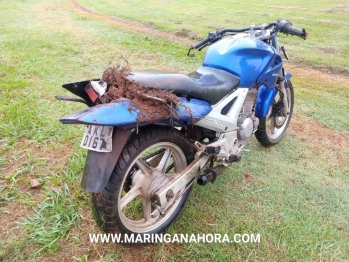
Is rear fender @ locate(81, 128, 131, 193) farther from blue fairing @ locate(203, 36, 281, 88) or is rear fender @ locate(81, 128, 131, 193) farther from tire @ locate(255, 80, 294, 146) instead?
tire @ locate(255, 80, 294, 146)

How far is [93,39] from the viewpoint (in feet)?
26.9

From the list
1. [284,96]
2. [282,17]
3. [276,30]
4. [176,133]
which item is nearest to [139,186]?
[176,133]

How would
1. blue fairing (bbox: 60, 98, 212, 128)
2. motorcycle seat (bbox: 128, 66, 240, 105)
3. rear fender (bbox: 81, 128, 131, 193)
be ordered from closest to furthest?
blue fairing (bbox: 60, 98, 212, 128) → rear fender (bbox: 81, 128, 131, 193) → motorcycle seat (bbox: 128, 66, 240, 105)

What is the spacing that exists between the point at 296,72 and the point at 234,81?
456 cm

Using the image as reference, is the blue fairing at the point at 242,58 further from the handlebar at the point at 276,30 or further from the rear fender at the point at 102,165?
the rear fender at the point at 102,165

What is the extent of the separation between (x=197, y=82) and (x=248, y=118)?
2.45ft

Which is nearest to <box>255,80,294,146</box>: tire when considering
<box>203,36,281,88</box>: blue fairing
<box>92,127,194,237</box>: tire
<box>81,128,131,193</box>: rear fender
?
<box>203,36,281,88</box>: blue fairing

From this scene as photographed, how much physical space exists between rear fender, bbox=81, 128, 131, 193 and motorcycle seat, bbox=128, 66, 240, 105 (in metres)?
0.38

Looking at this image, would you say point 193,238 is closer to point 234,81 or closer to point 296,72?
point 234,81

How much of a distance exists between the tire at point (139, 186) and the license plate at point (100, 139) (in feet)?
0.47

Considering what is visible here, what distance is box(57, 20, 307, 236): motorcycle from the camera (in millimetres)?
1706

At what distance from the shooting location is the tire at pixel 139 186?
1801 mm

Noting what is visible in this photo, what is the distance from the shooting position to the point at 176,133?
2.11 m

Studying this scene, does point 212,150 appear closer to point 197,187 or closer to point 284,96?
point 197,187
